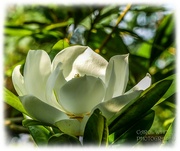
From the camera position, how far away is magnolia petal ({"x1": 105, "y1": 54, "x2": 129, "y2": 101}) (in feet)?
2.28

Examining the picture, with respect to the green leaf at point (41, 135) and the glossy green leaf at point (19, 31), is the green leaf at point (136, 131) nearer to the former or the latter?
the green leaf at point (41, 135)

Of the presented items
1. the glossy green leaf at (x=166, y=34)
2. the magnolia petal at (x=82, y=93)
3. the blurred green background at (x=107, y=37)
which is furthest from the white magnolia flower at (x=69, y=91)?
the glossy green leaf at (x=166, y=34)

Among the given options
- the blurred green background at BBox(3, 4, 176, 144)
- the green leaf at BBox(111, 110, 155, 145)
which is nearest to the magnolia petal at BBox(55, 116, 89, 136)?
the green leaf at BBox(111, 110, 155, 145)

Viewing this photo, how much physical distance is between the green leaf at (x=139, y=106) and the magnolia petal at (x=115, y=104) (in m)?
0.02

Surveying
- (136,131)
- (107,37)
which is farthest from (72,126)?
(107,37)

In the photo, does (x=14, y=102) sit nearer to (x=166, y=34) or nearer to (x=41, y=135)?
(x=41, y=135)

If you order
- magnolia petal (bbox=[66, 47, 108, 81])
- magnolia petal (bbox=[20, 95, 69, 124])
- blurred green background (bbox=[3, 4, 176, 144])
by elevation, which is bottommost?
blurred green background (bbox=[3, 4, 176, 144])

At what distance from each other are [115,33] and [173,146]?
677mm

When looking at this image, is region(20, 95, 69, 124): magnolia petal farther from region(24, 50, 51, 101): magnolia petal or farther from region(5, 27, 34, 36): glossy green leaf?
region(5, 27, 34, 36): glossy green leaf

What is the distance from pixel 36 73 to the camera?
725mm

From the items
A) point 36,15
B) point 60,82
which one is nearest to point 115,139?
point 60,82

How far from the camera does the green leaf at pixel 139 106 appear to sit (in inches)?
27.2

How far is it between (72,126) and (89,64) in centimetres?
15

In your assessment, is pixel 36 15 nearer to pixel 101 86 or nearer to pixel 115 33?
pixel 115 33
